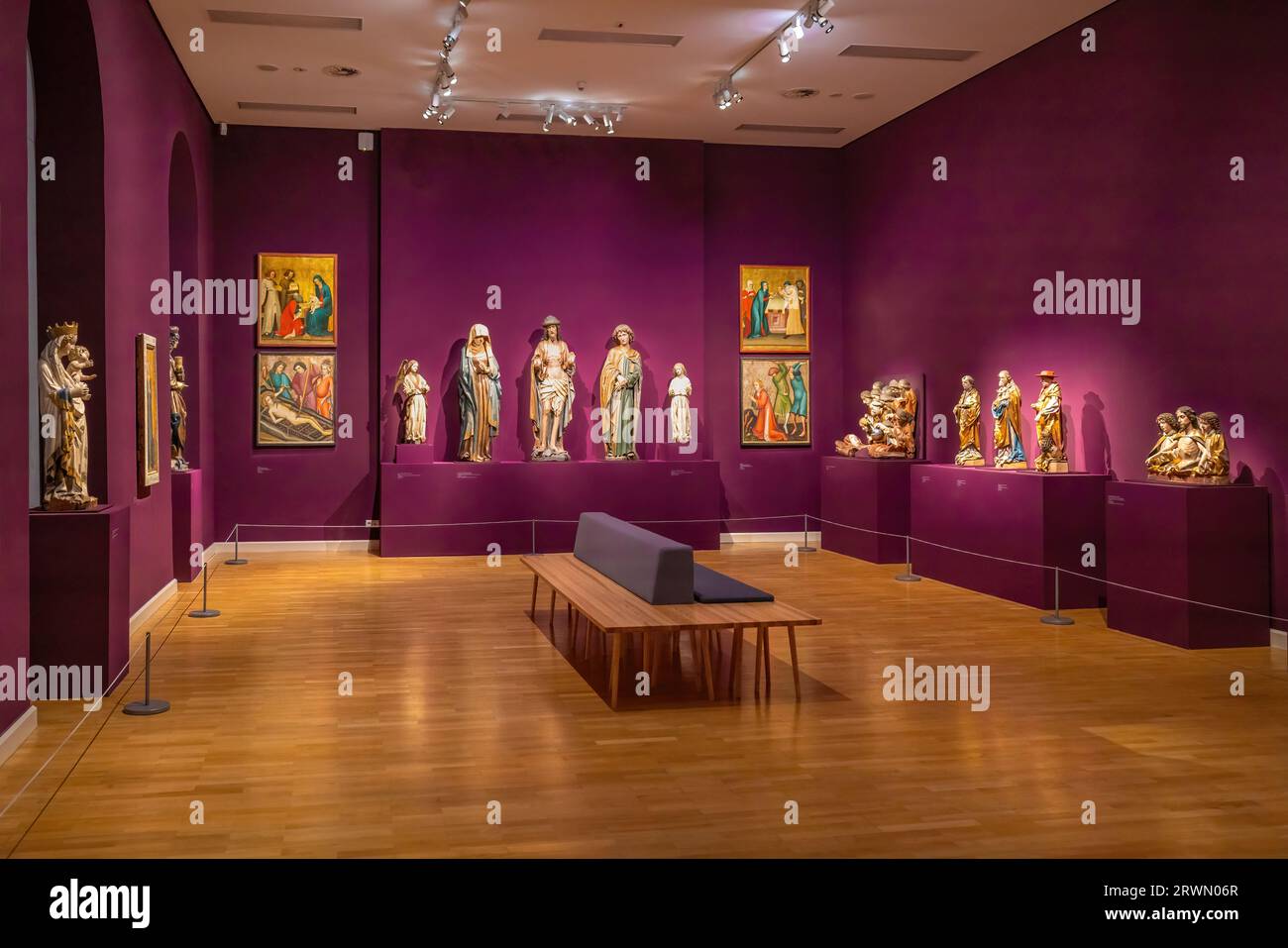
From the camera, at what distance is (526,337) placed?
16219 mm

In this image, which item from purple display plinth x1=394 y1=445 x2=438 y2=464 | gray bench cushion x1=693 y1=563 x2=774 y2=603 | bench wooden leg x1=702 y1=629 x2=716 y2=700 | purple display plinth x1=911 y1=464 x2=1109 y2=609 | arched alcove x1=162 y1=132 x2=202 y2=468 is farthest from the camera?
purple display plinth x1=394 y1=445 x2=438 y2=464

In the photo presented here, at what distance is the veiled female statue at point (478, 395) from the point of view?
50.6 feet

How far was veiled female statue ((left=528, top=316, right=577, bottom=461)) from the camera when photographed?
1566 cm

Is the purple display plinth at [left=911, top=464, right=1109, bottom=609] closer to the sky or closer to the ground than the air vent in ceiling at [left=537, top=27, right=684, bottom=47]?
closer to the ground

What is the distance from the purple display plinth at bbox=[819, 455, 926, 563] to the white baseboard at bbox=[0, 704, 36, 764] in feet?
31.9

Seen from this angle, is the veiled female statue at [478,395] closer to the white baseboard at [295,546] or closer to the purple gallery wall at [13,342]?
the white baseboard at [295,546]

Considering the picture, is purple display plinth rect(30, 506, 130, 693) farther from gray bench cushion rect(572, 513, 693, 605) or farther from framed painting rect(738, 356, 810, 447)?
framed painting rect(738, 356, 810, 447)

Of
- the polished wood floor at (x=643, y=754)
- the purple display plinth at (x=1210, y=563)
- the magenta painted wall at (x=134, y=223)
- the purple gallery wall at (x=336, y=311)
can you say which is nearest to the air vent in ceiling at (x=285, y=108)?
the purple gallery wall at (x=336, y=311)

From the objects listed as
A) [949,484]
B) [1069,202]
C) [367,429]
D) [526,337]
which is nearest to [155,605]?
[367,429]

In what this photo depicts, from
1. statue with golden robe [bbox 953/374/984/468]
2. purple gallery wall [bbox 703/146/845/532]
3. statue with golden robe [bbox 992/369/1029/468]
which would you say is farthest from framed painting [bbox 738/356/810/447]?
statue with golden robe [bbox 992/369/1029/468]

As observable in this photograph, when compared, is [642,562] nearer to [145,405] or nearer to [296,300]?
[145,405]

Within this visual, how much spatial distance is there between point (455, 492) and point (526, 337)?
2.48 m

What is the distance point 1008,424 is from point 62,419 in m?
8.80

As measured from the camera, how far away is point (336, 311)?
1584cm
